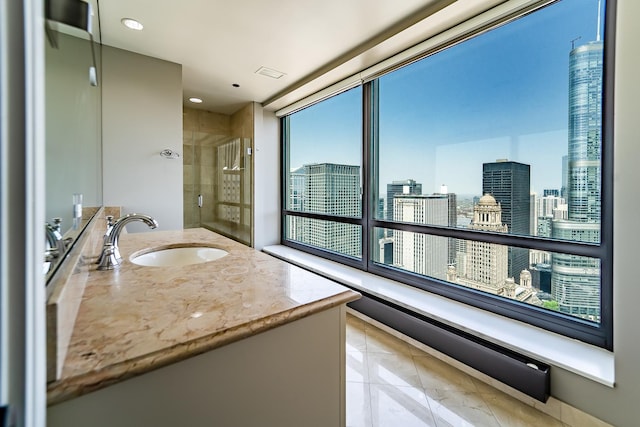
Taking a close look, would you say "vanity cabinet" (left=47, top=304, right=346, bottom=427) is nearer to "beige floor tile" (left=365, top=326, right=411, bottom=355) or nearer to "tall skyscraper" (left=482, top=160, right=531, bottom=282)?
"beige floor tile" (left=365, top=326, right=411, bottom=355)

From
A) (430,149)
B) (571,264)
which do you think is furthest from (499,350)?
(430,149)

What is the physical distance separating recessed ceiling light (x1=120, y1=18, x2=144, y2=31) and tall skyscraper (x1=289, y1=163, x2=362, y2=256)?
223 cm

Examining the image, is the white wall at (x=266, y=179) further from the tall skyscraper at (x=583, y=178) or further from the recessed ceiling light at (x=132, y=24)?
the tall skyscraper at (x=583, y=178)

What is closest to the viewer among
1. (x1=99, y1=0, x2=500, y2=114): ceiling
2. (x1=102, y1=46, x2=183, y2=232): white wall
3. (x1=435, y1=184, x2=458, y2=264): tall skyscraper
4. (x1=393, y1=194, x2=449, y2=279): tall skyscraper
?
(x1=99, y1=0, x2=500, y2=114): ceiling

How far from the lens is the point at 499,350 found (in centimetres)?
165

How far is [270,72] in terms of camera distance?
3.07m

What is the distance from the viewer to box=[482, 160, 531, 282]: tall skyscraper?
5.99 feet

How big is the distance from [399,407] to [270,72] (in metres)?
3.26

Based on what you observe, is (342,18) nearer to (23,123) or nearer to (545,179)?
(545,179)

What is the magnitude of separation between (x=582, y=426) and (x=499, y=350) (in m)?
0.45

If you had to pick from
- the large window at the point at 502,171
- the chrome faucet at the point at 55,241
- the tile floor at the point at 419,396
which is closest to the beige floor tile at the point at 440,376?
the tile floor at the point at 419,396

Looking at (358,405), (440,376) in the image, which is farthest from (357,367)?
(440,376)

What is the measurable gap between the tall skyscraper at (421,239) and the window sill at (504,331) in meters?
0.23

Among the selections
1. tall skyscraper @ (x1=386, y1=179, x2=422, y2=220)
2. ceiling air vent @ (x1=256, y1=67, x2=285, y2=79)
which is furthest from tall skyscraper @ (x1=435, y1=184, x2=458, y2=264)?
ceiling air vent @ (x1=256, y1=67, x2=285, y2=79)
